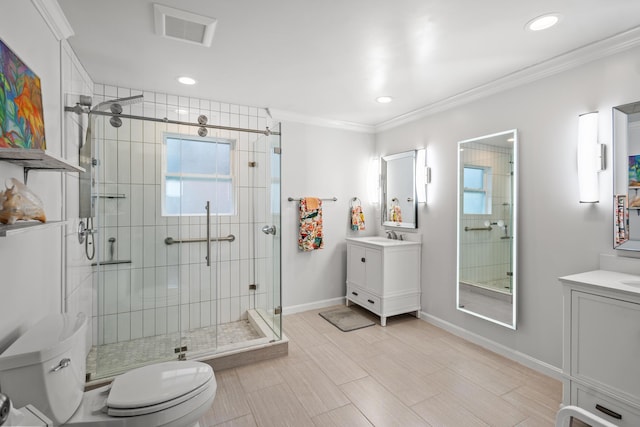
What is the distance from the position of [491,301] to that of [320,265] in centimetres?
184

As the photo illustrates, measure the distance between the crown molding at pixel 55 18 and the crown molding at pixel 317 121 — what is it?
1.84 m

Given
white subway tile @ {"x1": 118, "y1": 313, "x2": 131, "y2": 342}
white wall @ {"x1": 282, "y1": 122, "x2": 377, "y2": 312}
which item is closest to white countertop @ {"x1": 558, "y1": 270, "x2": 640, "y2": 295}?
white wall @ {"x1": 282, "y1": 122, "x2": 377, "y2": 312}

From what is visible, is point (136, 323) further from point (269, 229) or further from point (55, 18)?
point (55, 18)

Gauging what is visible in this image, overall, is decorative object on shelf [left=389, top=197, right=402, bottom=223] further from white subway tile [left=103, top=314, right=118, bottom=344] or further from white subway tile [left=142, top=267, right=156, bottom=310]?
white subway tile [left=103, top=314, right=118, bottom=344]

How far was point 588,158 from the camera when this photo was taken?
6.52 feet

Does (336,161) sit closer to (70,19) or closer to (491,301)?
(491,301)

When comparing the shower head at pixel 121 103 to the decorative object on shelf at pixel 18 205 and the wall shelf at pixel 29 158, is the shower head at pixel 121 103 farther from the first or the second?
the decorative object on shelf at pixel 18 205

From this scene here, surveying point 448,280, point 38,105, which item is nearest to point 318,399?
point 448,280

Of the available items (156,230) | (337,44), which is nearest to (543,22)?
(337,44)

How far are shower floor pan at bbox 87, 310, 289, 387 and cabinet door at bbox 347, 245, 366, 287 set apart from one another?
1.23 m

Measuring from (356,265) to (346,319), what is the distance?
613 mm

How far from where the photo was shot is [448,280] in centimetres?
304

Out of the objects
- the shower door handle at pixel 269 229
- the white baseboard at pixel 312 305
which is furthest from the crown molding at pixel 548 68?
the white baseboard at pixel 312 305

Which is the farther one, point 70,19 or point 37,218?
point 70,19
